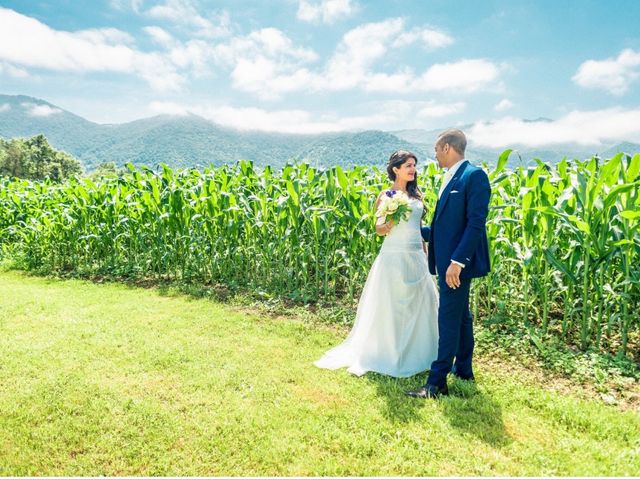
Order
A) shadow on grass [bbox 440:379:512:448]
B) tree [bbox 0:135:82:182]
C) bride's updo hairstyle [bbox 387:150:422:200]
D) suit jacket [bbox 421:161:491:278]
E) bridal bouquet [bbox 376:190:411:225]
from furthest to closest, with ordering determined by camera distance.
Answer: tree [bbox 0:135:82:182]
bride's updo hairstyle [bbox 387:150:422:200]
bridal bouquet [bbox 376:190:411:225]
suit jacket [bbox 421:161:491:278]
shadow on grass [bbox 440:379:512:448]

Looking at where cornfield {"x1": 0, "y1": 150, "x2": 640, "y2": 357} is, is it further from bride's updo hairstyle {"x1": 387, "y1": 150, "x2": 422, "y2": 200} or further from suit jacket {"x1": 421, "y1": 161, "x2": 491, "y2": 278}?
suit jacket {"x1": 421, "y1": 161, "x2": 491, "y2": 278}

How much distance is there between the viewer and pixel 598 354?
14.1 ft

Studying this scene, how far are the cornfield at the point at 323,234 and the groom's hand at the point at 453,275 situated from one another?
1451mm

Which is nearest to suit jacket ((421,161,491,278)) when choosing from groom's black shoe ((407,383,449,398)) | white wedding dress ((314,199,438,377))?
white wedding dress ((314,199,438,377))

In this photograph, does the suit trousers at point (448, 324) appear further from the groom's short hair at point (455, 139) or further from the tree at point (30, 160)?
the tree at point (30, 160)

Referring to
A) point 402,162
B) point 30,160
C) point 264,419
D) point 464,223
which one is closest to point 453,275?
point 464,223

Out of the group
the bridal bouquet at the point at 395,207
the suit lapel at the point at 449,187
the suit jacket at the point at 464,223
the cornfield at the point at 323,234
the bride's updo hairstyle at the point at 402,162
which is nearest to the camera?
the suit jacket at the point at 464,223

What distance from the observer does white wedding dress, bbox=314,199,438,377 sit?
4262 mm

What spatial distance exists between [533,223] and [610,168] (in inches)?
34.8

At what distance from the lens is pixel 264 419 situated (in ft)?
10.9

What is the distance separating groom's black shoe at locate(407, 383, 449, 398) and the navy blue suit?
0.04 metres

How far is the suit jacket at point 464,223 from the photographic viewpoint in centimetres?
335

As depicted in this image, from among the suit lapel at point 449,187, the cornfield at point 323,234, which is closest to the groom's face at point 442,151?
the suit lapel at point 449,187

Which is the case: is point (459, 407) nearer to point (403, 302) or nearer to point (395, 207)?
Answer: point (403, 302)
